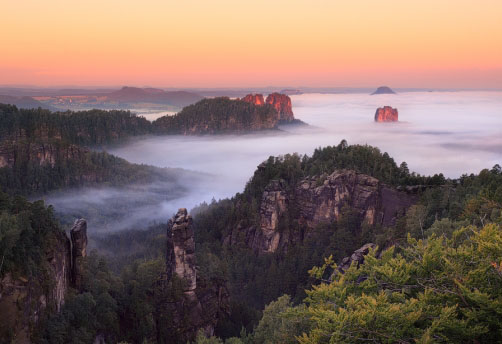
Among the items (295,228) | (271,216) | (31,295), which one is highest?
(31,295)

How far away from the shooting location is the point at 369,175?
312ft

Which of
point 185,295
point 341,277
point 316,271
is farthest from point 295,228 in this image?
point 341,277

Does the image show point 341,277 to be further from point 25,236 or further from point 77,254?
Result: point 77,254

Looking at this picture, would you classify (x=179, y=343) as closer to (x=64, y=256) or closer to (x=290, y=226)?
(x=64, y=256)

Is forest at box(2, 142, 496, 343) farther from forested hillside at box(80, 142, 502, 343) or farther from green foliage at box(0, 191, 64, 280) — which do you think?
green foliage at box(0, 191, 64, 280)

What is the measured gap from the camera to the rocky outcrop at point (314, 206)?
90.9 meters

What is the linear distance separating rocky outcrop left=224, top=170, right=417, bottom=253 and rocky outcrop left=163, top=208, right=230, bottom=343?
42.4 meters

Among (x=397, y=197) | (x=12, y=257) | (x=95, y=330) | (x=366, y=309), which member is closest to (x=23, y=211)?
(x=12, y=257)

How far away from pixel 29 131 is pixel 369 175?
6615 inches

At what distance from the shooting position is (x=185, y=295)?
54.1 metres

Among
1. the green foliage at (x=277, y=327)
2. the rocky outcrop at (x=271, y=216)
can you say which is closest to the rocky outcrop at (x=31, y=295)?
the green foliage at (x=277, y=327)

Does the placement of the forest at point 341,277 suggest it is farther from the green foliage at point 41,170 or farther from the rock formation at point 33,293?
the green foliage at point 41,170

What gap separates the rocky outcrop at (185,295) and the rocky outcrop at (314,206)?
42.4 m

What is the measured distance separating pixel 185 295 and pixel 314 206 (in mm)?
50726
